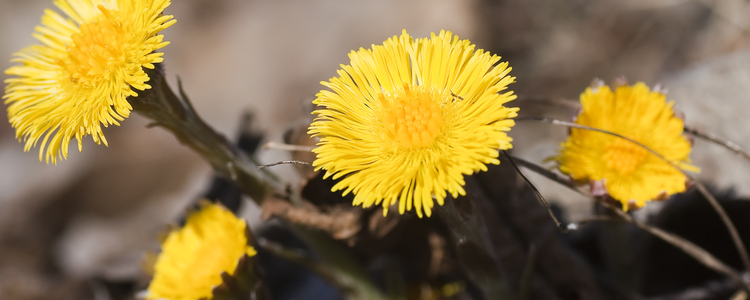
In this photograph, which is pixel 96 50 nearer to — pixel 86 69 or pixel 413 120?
pixel 86 69

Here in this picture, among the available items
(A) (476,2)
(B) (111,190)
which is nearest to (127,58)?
(A) (476,2)

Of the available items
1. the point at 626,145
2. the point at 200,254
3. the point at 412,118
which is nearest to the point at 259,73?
the point at 200,254

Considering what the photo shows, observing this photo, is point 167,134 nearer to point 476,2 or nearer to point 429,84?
point 476,2

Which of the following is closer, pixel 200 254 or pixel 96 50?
pixel 96 50

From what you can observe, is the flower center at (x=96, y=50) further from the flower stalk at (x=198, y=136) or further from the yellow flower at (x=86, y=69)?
the flower stalk at (x=198, y=136)

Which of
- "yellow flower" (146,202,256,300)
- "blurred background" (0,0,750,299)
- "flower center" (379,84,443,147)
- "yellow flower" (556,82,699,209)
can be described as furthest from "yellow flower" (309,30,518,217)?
"blurred background" (0,0,750,299)

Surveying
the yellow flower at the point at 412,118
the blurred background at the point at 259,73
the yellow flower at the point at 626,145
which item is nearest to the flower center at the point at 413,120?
the yellow flower at the point at 412,118
